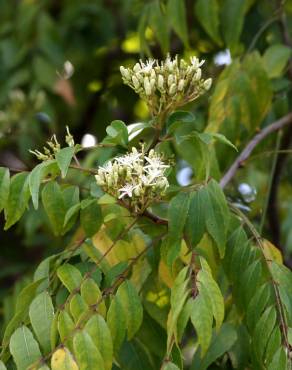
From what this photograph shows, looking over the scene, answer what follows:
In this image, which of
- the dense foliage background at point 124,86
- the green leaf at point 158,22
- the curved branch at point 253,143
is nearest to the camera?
the curved branch at point 253,143

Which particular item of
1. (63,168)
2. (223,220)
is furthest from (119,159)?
(223,220)

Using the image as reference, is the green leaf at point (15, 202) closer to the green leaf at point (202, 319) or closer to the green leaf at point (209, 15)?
the green leaf at point (202, 319)

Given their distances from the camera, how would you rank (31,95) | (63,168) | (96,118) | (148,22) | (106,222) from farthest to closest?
(96,118)
(31,95)
(148,22)
(106,222)
(63,168)

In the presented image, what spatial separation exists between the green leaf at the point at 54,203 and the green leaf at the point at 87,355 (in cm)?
29

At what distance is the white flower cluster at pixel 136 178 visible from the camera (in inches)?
68.6

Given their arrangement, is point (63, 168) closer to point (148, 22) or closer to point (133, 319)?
point (133, 319)

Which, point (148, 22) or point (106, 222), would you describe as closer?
point (106, 222)

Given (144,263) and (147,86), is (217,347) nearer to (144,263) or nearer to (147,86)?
(144,263)

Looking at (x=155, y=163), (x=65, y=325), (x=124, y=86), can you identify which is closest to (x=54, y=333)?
(x=65, y=325)

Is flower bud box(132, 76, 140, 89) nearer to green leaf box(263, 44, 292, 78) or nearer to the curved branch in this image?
the curved branch

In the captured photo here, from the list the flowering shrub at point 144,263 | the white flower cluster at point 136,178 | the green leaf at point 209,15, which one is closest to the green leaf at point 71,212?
the flowering shrub at point 144,263

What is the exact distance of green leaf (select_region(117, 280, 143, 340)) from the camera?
181 centimetres

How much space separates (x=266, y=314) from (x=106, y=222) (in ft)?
1.28

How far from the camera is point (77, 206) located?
1869 millimetres
